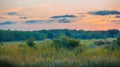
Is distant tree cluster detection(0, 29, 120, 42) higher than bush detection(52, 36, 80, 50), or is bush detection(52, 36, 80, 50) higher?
distant tree cluster detection(0, 29, 120, 42)

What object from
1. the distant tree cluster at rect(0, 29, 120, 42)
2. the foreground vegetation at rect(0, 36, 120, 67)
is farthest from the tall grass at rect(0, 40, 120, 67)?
the distant tree cluster at rect(0, 29, 120, 42)

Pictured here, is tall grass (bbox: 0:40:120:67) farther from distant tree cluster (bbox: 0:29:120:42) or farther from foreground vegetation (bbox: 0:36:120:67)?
distant tree cluster (bbox: 0:29:120:42)

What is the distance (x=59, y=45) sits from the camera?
1030cm

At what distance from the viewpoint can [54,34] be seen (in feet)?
33.7

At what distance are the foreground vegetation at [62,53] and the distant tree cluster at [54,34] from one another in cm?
15

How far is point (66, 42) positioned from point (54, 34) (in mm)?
431

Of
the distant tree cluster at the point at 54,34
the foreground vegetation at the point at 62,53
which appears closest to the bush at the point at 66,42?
the foreground vegetation at the point at 62,53

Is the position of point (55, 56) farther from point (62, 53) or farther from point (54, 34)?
point (54, 34)

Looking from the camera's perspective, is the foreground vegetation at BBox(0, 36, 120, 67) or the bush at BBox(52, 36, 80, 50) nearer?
the foreground vegetation at BBox(0, 36, 120, 67)

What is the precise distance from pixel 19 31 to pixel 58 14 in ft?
4.20

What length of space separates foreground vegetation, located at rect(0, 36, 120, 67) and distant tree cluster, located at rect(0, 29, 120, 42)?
5.9 inches

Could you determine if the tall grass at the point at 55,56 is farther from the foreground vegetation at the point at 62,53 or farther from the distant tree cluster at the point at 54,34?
the distant tree cluster at the point at 54,34

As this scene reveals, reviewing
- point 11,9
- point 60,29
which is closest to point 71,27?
point 60,29

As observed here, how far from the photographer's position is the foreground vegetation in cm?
1005
